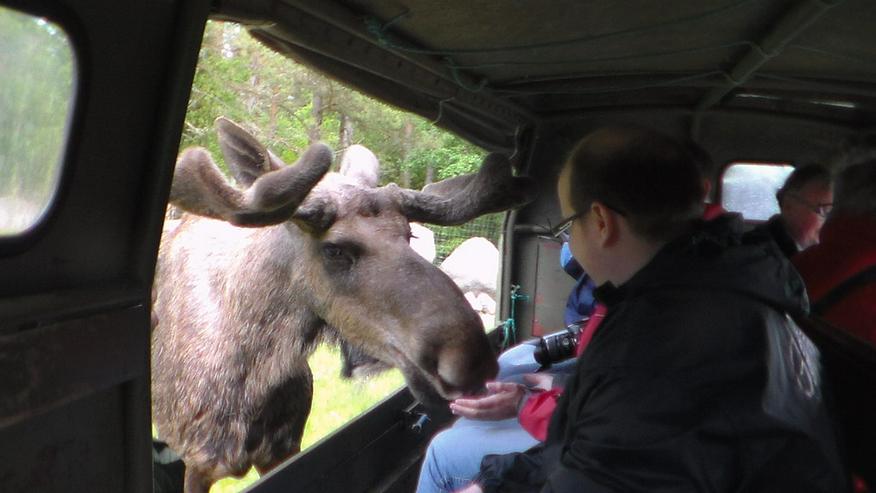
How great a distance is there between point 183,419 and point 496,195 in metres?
1.80

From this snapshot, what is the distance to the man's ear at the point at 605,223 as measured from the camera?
1.66 metres

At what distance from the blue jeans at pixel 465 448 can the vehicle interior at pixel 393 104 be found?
50cm

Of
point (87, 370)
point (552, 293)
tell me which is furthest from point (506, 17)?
point (552, 293)

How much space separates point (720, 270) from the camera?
146cm

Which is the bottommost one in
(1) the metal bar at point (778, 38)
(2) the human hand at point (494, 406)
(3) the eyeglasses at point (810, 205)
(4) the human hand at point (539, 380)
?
(2) the human hand at point (494, 406)

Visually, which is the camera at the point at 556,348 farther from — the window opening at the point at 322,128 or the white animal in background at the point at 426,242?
the white animal in background at the point at 426,242

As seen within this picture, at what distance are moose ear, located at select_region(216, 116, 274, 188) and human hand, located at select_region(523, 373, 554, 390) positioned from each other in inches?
58.7

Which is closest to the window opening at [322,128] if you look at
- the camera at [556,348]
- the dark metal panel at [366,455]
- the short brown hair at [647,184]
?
the dark metal panel at [366,455]

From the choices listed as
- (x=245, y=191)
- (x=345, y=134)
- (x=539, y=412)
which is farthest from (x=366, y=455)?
(x=345, y=134)

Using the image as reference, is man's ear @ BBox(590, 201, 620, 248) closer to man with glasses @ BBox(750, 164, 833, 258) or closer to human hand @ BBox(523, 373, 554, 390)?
human hand @ BBox(523, 373, 554, 390)

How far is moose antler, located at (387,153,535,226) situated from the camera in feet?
11.2

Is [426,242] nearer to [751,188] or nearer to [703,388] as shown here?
[751,188]

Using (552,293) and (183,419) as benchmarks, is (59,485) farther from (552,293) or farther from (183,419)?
(552,293)

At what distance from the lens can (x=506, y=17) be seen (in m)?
2.57
